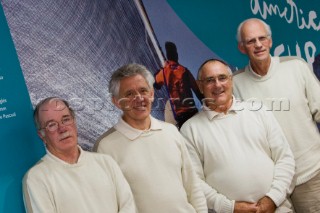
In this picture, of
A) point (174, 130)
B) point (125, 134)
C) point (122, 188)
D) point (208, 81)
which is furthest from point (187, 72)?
point (122, 188)

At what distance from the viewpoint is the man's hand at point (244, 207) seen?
276 centimetres

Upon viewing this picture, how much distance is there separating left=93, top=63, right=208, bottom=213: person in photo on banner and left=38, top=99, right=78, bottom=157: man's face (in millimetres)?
280

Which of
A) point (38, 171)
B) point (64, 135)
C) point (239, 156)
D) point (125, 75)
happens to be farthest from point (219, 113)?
point (38, 171)

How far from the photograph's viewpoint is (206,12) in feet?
11.5

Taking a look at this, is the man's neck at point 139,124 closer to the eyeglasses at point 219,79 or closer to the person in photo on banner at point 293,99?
the eyeglasses at point 219,79

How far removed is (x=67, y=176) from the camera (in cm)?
228

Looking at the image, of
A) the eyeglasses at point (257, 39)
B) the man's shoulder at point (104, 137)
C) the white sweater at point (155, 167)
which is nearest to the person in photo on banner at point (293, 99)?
the eyeglasses at point (257, 39)

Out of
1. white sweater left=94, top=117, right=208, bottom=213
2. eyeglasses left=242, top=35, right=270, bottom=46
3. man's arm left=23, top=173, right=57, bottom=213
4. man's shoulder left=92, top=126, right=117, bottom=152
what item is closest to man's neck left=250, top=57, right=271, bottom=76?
eyeglasses left=242, top=35, right=270, bottom=46

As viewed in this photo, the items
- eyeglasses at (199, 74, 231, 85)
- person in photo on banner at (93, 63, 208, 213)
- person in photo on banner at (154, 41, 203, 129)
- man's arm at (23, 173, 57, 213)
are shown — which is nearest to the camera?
man's arm at (23, 173, 57, 213)

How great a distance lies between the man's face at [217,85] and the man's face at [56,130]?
3.11 ft

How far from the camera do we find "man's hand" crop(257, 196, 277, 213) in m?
2.76

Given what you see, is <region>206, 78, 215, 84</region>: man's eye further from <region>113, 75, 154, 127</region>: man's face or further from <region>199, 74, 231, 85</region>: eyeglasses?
<region>113, 75, 154, 127</region>: man's face

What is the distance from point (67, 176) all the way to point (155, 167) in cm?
50

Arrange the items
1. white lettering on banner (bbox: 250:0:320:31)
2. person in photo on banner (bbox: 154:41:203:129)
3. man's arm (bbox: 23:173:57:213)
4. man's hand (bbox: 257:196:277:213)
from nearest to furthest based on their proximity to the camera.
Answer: man's arm (bbox: 23:173:57:213) < man's hand (bbox: 257:196:277:213) < person in photo on banner (bbox: 154:41:203:129) < white lettering on banner (bbox: 250:0:320:31)
